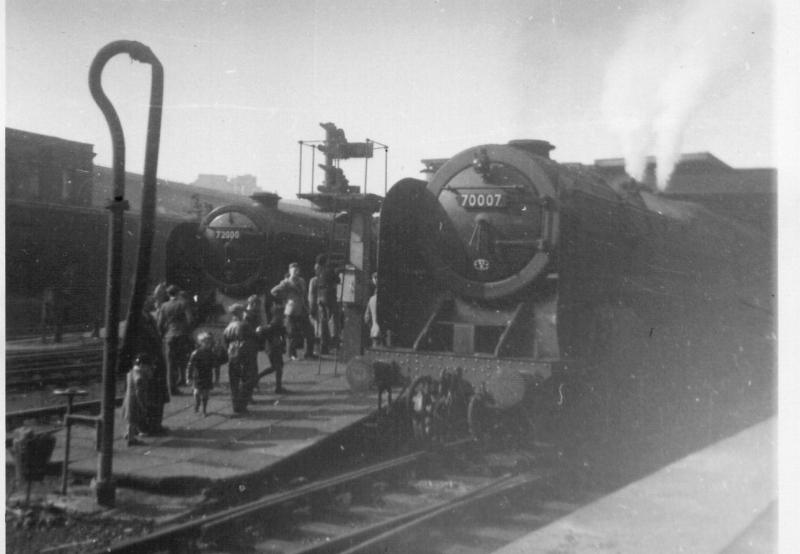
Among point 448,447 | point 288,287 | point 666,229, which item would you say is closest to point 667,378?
point 666,229

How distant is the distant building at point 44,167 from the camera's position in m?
15.4

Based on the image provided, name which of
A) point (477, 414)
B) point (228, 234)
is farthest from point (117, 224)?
point (228, 234)

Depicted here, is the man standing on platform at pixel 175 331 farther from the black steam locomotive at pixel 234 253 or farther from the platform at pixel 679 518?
the platform at pixel 679 518

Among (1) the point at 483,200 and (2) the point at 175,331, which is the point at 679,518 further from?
(2) the point at 175,331

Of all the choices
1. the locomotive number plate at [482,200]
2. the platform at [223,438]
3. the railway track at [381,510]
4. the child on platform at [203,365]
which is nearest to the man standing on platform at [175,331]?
the platform at [223,438]

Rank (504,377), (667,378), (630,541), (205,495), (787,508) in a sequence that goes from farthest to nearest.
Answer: (667,378)
(504,377)
(205,495)
(630,541)
(787,508)

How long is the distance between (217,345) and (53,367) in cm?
593

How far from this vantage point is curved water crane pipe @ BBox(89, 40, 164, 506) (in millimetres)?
5391

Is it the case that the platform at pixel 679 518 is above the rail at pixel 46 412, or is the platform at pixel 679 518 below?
above

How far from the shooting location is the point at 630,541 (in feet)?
13.5

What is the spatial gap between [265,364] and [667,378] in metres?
5.29

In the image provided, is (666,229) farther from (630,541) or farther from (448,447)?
(630,541)

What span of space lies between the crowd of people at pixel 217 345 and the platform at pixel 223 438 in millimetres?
184

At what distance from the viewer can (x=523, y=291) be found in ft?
23.9
